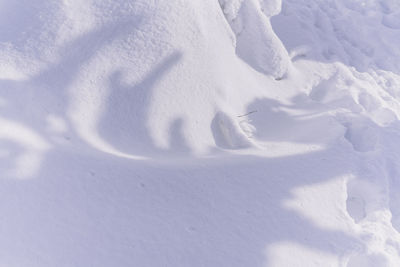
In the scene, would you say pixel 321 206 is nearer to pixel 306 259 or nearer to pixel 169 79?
pixel 306 259

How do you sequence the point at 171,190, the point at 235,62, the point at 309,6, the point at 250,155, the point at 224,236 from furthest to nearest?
1. the point at 309,6
2. the point at 235,62
3. the point at 250,155
4. the point at 171,190
5. the point at 224,236

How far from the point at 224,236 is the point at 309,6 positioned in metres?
4.10

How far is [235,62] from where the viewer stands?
2.89m

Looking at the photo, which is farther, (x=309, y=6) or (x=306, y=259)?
(x=309, y=6)

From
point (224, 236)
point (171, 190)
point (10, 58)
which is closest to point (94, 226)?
point (171, 190)

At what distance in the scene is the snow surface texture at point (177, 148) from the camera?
1546 mm

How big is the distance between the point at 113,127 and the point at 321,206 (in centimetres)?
136

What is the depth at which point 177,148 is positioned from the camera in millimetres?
2174

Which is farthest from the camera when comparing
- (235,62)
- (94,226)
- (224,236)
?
(235,62)

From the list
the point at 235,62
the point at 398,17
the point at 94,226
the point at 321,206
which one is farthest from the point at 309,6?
the point at 94,226

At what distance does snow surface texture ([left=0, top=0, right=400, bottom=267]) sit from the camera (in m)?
1.55

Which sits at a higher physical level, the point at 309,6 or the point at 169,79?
the point at 169,79

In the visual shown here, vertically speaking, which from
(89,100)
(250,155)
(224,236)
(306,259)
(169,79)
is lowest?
(306,259)

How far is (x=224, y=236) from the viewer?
5.43ft
